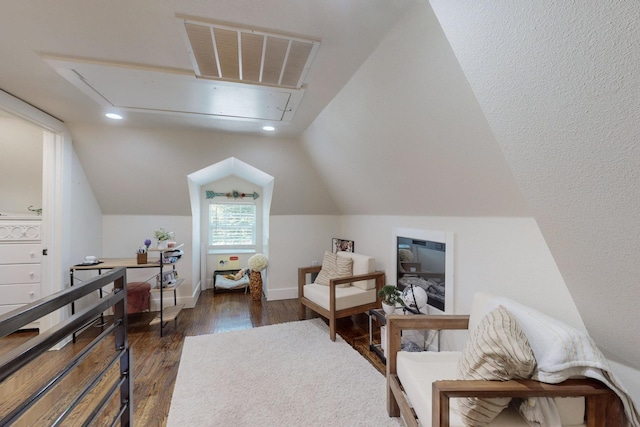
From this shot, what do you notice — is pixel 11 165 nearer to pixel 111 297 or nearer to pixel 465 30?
pixel 111 297

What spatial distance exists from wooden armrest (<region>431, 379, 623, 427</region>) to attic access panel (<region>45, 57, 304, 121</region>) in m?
1.98

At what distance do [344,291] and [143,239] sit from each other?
2.88 metres

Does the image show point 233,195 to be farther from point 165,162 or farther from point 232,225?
point 165,162

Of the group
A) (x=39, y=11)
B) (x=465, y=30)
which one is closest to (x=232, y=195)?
(x=39, y=11)

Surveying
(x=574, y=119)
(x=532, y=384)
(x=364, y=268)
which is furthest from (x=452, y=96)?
(x=364, y=268)

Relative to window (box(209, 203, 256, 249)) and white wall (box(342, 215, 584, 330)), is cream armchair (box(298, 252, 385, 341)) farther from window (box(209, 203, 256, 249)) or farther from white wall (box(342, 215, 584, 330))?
window (box(209, 203, 256, 249))

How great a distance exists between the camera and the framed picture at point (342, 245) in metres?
4.10

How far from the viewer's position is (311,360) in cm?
244

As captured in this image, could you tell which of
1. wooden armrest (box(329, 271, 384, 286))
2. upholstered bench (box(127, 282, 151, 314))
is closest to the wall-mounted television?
wooden armrest (box(329, 271, 384, 286))

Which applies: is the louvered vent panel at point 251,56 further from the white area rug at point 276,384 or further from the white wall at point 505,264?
the white area rug at point 276,384

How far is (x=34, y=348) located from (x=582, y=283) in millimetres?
1932

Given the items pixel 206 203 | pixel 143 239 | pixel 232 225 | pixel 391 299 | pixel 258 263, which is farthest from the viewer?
pixel 232 225

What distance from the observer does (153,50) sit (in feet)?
5.10

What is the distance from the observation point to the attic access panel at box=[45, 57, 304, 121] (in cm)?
173
